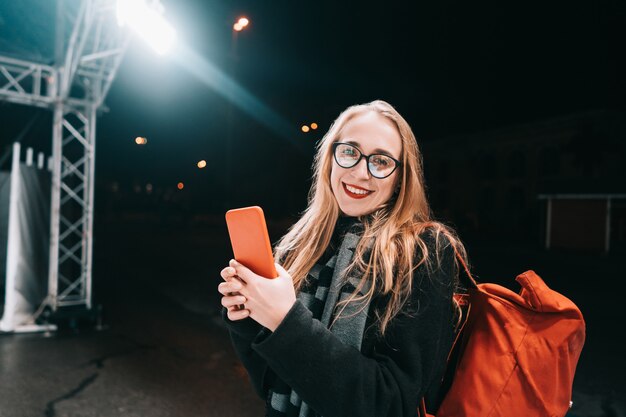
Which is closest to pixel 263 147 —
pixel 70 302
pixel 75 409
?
pixel 70 302

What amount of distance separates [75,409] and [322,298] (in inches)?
148

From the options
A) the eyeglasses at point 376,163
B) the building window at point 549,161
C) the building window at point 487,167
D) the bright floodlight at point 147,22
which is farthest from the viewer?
the building window at point 487,167

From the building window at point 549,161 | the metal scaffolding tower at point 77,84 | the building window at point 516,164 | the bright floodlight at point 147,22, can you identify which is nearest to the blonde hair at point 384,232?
the bright floodlight at point 147,22

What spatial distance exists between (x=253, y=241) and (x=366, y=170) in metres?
0.47

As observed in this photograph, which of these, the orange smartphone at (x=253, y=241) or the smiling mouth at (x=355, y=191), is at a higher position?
the smiling mouth at (x=355, y=191)

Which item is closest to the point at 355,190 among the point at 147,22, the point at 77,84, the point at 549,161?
the point at 147,22

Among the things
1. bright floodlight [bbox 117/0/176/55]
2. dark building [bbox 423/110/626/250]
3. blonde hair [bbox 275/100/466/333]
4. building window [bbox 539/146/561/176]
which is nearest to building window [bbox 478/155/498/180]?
dark building [bbox 423/110/626/250]

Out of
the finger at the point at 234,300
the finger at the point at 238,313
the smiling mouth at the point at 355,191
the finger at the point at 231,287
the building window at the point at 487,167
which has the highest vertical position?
the building window at the point at 487,167

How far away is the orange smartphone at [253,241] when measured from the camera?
102 centimetres

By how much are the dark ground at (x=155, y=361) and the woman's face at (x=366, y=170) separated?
2.26 metres

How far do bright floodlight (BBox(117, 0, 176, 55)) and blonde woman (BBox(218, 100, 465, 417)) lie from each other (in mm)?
4220

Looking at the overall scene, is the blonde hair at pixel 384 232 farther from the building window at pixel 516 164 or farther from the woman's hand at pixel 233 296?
the building window at pixel 516 164

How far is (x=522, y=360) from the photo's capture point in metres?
1.12

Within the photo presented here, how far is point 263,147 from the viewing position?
36812mm
